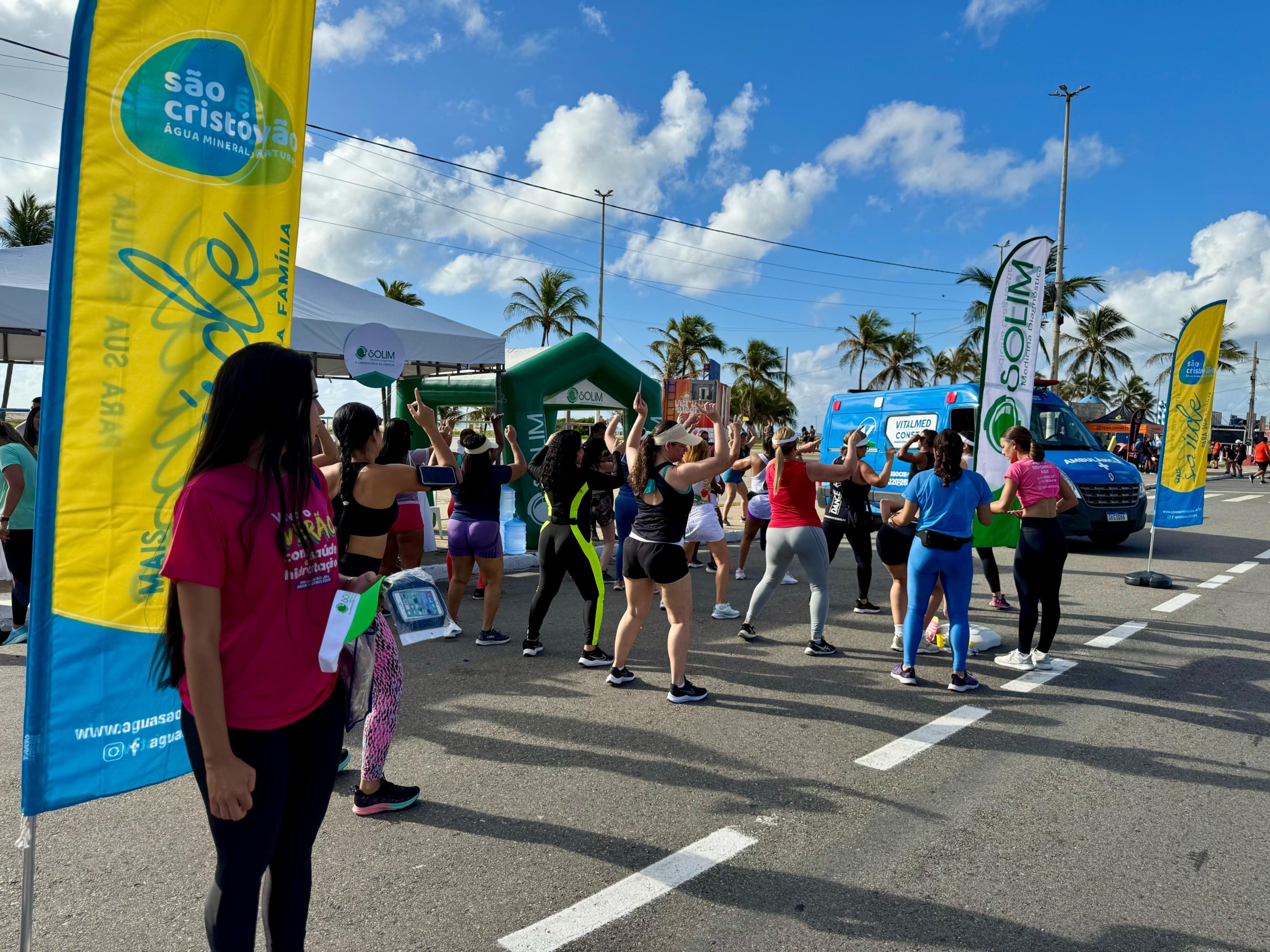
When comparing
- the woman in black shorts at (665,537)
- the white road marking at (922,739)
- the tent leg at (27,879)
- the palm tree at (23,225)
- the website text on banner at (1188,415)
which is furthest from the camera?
the palm tree at (23,225)

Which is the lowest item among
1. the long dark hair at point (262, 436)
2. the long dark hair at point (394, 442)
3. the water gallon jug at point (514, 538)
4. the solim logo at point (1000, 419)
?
the water gallon jug at point (514, 538)

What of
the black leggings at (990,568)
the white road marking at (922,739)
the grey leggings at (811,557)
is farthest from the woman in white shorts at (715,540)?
the white road marking at (922,739)

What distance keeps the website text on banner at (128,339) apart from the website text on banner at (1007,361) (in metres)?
6.23

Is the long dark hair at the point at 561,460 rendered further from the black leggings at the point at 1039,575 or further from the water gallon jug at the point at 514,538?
the water gallon jug at the point at 514,538

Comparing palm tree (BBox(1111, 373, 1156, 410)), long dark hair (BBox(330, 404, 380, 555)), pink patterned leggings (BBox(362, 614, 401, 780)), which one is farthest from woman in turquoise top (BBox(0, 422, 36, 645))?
palm tree (BBox(1111, 373, 1156, 410))

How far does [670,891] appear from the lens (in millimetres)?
2871

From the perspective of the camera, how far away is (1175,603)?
802cm

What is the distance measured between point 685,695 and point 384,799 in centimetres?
202

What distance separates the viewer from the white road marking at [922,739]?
4055 mm

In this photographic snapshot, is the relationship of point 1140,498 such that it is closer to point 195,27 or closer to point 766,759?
point 766,759

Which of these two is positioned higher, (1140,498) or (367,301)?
(367,301)

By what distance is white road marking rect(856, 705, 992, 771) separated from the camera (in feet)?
13.3

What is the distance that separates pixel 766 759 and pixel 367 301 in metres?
8.65

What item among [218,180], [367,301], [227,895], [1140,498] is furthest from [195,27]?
[1140,498]
